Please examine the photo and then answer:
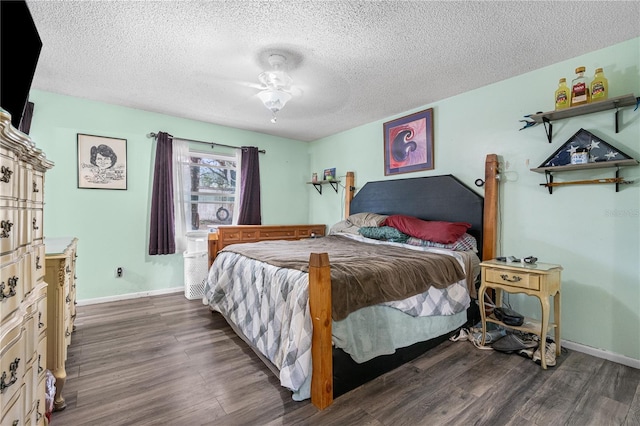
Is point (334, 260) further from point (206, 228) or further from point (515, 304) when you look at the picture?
point (206, 228)

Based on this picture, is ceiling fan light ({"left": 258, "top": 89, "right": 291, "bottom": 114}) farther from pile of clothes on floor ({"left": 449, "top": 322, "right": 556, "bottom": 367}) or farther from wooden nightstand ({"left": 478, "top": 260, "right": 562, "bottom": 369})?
pile of clothes on floor ({"left": 449, "top": 322, "right": 556, "bottom": 367})

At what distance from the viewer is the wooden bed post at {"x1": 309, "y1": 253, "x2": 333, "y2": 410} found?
1600mm

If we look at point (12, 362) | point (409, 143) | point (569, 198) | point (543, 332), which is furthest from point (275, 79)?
point (543, 332)

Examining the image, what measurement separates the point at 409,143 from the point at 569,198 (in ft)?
5.62

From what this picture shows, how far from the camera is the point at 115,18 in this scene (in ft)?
6.42

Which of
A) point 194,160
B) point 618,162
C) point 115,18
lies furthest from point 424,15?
point 194,160

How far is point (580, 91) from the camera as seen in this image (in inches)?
87.4

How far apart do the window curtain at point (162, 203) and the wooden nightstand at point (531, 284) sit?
3.61 m

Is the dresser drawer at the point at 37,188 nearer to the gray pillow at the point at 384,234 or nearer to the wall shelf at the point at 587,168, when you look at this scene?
the gray pillow at the point at 384,234

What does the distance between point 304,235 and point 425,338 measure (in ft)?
8.94

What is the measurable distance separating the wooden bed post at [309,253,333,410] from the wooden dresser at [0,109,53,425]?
3.78 feet

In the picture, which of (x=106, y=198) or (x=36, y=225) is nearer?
(x=36, y=225)

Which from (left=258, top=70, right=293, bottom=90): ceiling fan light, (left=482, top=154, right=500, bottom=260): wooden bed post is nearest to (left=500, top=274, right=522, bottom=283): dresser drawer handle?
(left=482, top=154, right=500, bottom=260): wooden bed post

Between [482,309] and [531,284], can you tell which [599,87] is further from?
[482,309]
